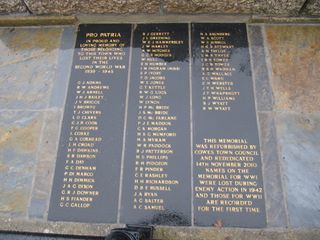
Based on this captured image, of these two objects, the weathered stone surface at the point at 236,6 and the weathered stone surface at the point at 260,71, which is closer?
the weathered stone surface at the point at 260,71

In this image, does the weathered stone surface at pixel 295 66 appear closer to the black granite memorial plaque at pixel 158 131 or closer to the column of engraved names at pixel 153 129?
the black granite memorial plaque at pixel 158 131

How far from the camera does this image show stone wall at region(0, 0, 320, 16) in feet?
17.4

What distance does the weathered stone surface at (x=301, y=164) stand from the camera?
4.15 metres

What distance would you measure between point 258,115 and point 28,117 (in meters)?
3.06

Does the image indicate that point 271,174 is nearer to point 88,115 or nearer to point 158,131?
point 158,131

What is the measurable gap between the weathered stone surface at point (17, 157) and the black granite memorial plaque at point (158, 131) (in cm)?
122

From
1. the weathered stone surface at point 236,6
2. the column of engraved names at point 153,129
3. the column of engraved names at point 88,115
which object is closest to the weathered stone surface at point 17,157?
the column of engraved names at point 88,115

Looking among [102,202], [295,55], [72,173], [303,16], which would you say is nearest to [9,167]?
[72,173]

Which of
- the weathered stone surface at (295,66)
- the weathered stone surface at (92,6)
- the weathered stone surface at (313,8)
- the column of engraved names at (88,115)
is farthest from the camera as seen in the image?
the weathered stone surface at (92,6)

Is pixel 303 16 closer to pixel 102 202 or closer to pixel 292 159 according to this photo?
pixel 292 159

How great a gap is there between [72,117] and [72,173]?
2.55ft

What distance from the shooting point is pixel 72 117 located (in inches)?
189

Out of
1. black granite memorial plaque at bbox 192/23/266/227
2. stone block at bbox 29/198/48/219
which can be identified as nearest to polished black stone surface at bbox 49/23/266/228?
black granite memorial plaque at bbox 192/23/266/227

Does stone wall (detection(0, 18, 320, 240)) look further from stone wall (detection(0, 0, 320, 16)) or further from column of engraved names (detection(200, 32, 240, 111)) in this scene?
column of engraved names (detection(200, 32, 240, 111))
